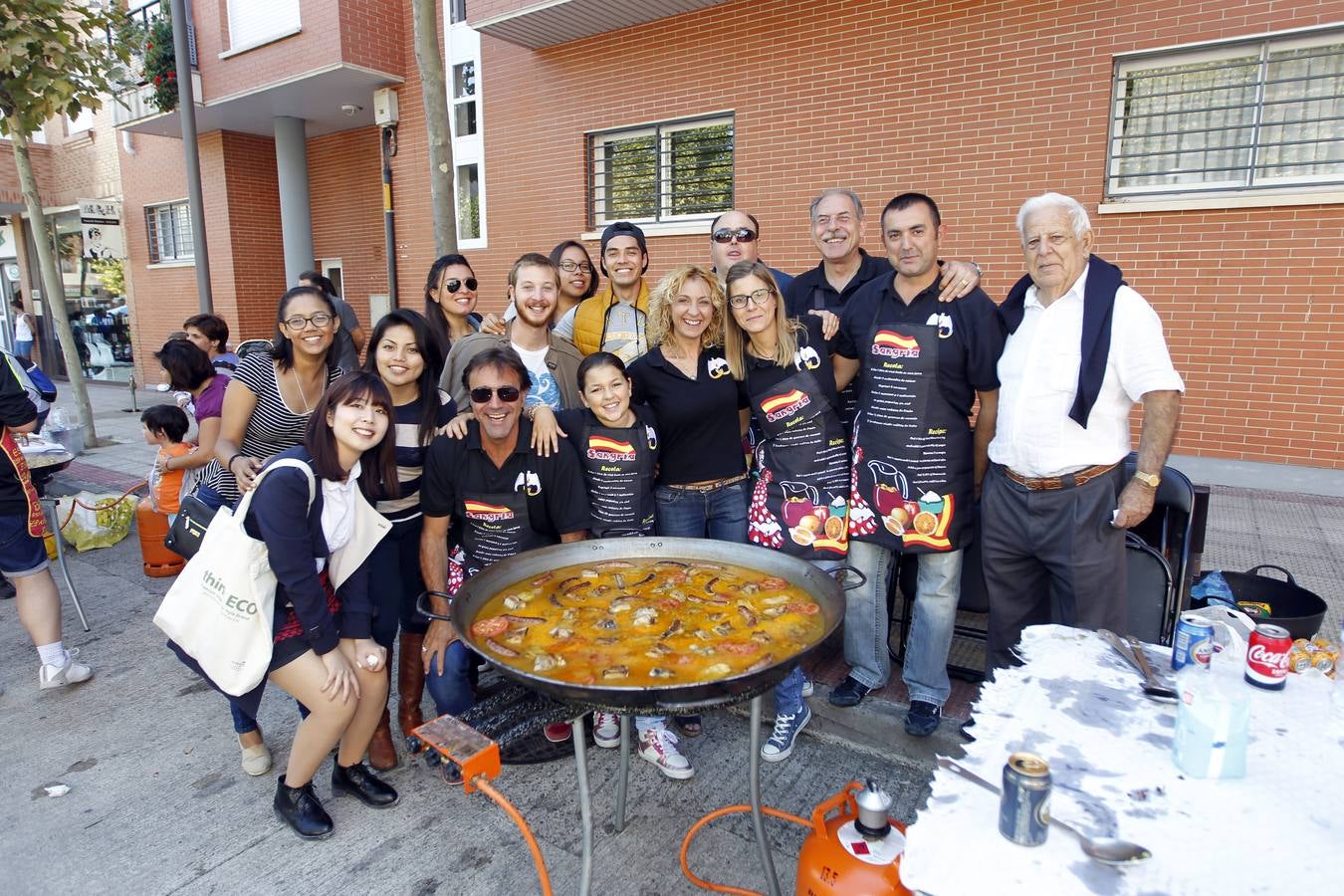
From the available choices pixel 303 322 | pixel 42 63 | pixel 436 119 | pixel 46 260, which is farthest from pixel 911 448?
pixel 46 260

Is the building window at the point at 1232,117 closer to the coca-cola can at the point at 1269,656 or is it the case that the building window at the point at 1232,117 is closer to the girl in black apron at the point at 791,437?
the girl in black apron at the point at 791,437

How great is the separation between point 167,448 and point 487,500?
3.61 metres

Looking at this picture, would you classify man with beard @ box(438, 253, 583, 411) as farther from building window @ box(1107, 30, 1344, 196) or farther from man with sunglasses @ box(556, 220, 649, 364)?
building window @ box(1107, 30, 1344, 196)

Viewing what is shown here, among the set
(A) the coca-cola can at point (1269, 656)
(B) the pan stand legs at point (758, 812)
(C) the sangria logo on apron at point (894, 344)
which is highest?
(C) the sangria logo on apron at point (894, 344)

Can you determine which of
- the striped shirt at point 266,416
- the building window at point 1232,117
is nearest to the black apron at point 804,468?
the striped shirt at point 266,416

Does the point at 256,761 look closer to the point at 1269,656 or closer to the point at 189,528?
the point at 189,528

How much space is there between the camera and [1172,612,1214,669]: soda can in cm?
210

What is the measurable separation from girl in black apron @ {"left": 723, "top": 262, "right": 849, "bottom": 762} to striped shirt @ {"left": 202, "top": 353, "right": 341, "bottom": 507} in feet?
6.94

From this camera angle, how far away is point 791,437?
11.4 feet

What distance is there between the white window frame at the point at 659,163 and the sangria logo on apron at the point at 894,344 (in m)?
6.78

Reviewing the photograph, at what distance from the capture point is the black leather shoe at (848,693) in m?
3.70

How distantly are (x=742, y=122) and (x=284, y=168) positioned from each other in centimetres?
957

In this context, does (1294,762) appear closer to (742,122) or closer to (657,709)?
(657,709)

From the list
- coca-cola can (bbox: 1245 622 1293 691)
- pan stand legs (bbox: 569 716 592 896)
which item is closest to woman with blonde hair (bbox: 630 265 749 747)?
pan stand legs (bbox: 569 716 592 896)
